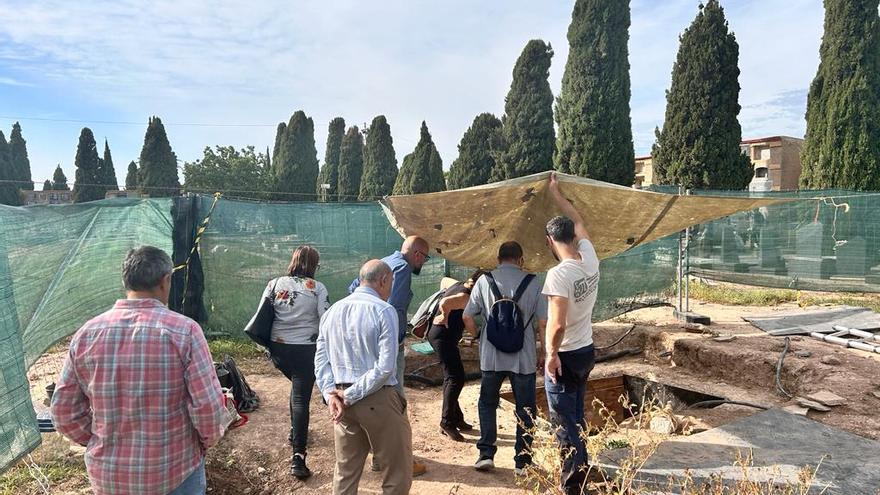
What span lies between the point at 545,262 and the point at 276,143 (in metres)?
32.8

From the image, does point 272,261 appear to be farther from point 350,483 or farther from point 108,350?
point 108,350

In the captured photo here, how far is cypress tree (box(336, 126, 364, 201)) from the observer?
3581 cm

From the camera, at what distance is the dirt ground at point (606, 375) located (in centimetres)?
390

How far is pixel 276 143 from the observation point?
3512 centimetres

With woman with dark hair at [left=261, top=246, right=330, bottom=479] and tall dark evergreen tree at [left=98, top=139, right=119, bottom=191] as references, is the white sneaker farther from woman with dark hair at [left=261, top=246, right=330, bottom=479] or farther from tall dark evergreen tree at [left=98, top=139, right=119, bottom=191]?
tall dark evergreen tree at [left=98, top=139, right=119, bottom=191]

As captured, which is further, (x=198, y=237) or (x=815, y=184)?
(x=815, y=184)

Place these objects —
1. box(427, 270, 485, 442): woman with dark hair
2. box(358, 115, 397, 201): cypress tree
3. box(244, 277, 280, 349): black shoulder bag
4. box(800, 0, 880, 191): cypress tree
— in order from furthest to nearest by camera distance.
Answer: box(358, 115, 397, 201): cypress tree → box(800, 0, 880, 191): cypress tree → box(427, 270, 485, 442): woman with dark hair → box(244, 277, 280, 349): black shoulder bag

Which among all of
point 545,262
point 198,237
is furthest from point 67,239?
point 545,262

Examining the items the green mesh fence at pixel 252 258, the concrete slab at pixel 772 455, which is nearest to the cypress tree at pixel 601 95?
the green mesh fence at pixel 252 258

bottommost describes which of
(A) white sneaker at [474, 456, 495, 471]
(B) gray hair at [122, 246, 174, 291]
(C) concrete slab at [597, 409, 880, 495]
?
(A) white sneaker at [474, 456, 495, 471]

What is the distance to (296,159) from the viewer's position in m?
33.6

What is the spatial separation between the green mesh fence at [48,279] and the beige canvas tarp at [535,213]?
2721 mm

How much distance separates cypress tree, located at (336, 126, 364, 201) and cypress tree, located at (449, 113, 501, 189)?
1241 centimetres

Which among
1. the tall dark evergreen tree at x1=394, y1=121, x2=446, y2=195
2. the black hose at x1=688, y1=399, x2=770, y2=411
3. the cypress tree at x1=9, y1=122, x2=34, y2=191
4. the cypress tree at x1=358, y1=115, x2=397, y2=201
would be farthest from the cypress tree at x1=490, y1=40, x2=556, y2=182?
the cypress tree at x1=9, y1=122, x2=34, y2=191
